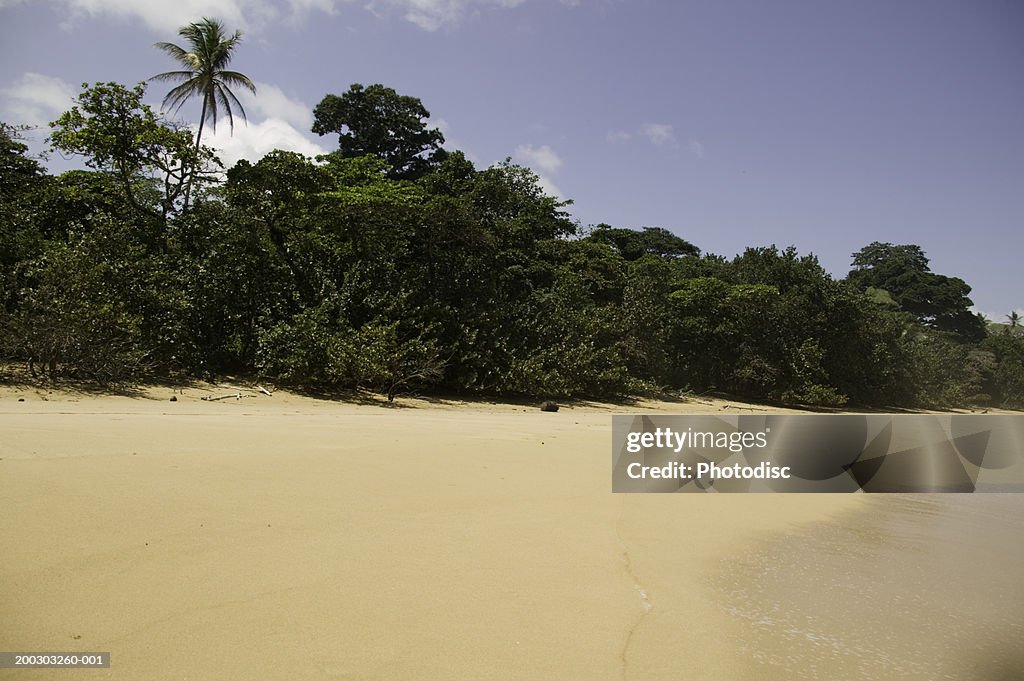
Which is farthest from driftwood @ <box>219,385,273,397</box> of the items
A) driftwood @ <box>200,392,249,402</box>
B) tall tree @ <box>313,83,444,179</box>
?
tall tree @ <box>313,83,444,179</box>

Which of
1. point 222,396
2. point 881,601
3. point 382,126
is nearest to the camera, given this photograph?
point 881,601

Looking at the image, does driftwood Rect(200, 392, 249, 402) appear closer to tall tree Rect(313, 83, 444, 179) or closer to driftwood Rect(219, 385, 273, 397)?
driftwood Rect(219, 385, 273, 397)

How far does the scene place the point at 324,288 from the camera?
49.6 feet

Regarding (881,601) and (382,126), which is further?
(382,126)

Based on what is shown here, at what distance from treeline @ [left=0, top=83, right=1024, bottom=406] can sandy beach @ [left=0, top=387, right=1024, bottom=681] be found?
718 cm

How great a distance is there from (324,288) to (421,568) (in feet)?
41.5

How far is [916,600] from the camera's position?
3625 millimetres

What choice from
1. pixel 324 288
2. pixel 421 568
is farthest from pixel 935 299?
pixel 421 568

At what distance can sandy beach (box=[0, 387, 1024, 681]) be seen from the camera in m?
2.49

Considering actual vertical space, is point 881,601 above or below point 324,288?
below

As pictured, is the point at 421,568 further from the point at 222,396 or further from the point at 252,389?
the point at 252,389

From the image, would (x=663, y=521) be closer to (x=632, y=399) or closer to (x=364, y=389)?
(x=364, y=389)

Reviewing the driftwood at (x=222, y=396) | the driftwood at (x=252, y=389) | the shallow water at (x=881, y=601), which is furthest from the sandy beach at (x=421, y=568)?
the driftwood at (x=252, y=389)

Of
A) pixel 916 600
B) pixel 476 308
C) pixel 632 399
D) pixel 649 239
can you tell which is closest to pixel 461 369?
pixel 476 308
